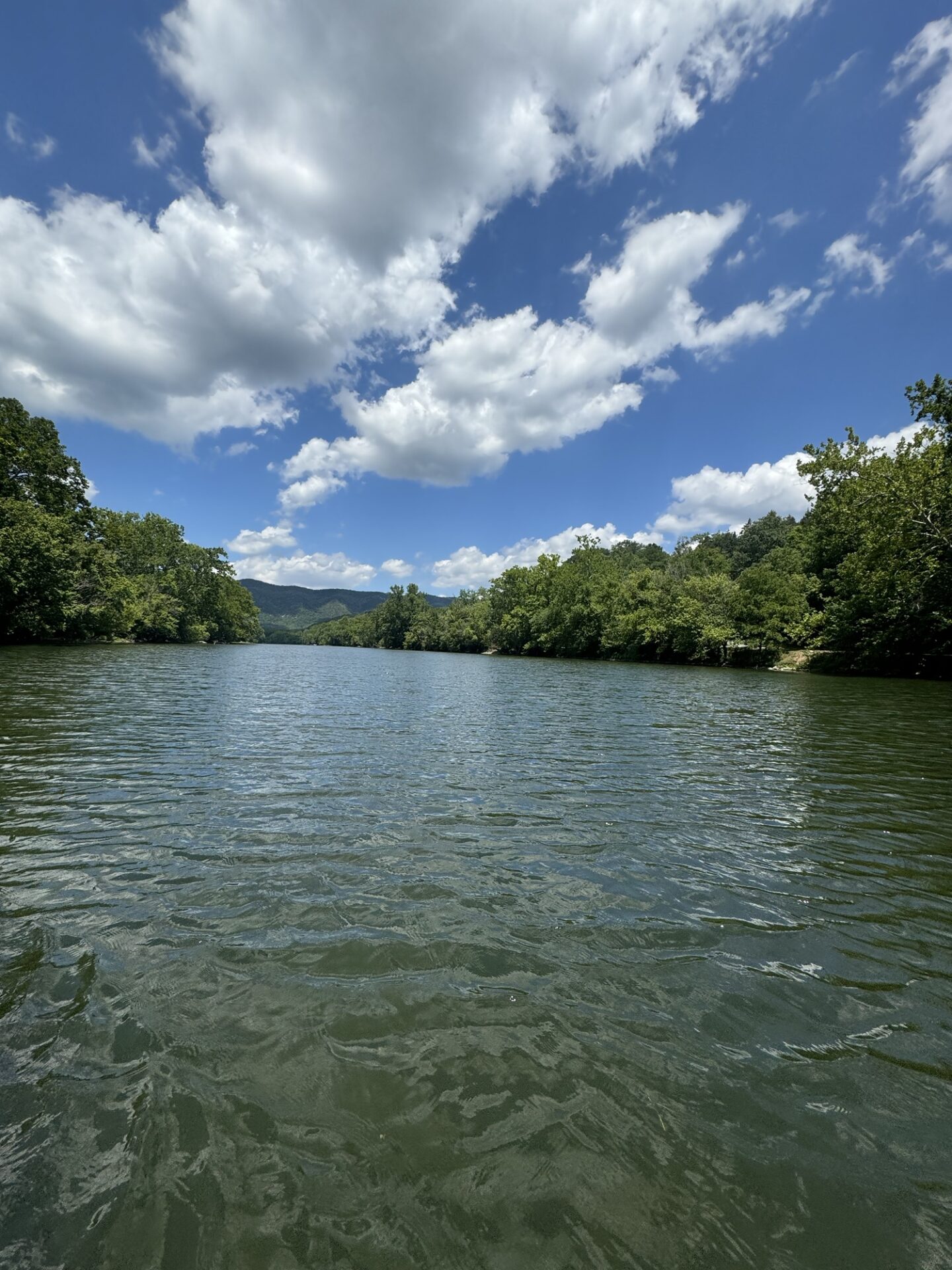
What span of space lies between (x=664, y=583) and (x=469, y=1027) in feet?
258

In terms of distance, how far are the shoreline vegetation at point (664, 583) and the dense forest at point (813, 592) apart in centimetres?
15

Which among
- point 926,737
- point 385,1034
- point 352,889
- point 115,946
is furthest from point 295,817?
point 926,737

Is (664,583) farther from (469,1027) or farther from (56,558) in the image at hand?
(469,1027)

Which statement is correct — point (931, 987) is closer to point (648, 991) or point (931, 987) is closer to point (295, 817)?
point (648, 991)

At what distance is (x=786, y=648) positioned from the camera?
60.2m

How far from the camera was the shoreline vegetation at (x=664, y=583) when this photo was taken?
35.6 metres

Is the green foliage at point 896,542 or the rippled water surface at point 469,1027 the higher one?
the green foliage at point 896,542

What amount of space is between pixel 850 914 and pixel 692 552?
129 m

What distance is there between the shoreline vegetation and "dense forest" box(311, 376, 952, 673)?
0.51ft

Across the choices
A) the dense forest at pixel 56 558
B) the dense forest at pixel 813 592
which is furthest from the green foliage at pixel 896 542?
the dense forest at pixel 56 558

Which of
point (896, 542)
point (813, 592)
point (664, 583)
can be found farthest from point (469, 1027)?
point (664, 583)

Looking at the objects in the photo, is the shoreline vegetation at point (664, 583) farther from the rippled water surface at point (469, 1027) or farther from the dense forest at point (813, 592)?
the rippled water surface at point (469, 1027)

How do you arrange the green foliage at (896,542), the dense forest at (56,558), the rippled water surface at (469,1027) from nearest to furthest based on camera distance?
1. the rippled water surface at (469,1027)
2. the green foliage at (896,542)
3. the dense forest at (56,558)

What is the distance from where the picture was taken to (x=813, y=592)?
2562 inches
